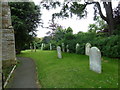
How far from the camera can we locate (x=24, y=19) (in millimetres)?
19031

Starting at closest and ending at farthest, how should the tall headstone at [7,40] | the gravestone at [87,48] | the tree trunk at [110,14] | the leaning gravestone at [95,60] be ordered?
the leaning gravestone at [95,60], the tall headstone at [7,40], the gravestone at [87,48], the tree trunk at [110,14]

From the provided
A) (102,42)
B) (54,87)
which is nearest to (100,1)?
(102,42)

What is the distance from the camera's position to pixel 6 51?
971cm

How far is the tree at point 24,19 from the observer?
1695cm

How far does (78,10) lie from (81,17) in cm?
184

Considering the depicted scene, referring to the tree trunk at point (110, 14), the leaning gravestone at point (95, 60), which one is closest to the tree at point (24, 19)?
the tree trunk at point (110, 14)

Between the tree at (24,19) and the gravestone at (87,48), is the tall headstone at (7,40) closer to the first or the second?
the tree at (24,19)

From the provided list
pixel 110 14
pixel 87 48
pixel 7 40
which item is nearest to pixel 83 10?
pixel 110 14

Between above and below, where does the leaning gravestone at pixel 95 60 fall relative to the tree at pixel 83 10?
below

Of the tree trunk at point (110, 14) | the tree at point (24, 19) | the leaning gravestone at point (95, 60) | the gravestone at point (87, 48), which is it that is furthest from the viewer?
the tree at point (24, 19)

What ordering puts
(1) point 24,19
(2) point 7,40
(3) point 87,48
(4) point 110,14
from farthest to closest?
(1) point 24,19, (4) point 110,14, (3) point 87,48, (2) point 7,40

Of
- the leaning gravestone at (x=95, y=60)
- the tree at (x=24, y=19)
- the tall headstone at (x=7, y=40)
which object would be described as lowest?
the leaning gravestone at (x=95, y=60)

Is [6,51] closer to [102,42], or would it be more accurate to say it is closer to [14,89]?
[14,89]

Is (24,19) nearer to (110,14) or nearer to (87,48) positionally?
(87,48)
